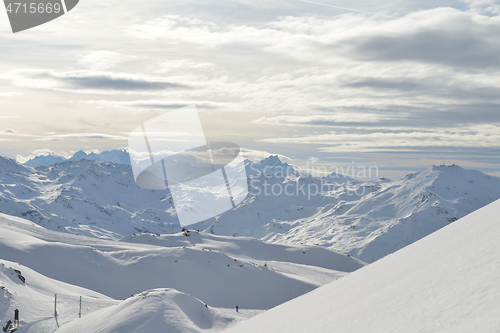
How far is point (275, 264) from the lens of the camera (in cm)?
9138

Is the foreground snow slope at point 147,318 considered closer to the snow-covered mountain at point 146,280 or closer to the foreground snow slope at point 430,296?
the snow-covered mountain at point 146,280

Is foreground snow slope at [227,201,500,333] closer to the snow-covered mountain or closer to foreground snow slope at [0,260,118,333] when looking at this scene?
the snow-covered mountain

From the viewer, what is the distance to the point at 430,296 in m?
6.71

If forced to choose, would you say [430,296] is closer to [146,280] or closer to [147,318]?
[147,318]

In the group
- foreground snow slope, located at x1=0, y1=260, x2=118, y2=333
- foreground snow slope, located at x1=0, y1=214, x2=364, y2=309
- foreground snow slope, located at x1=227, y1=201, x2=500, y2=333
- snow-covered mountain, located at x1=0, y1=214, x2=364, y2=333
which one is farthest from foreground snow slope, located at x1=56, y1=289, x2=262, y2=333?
foreground snow slope, located at x1=0, y1=214, x2=364, y2=309

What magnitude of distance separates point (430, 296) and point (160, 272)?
2797 inches

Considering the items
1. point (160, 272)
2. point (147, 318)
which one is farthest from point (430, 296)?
point (160, 272)

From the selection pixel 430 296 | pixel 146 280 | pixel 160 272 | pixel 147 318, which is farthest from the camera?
pixel 160 272

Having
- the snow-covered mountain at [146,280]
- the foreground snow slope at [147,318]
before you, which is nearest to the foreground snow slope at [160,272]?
the snow-covered mountain at [146,280]

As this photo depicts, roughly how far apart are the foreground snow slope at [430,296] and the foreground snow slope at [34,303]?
2772 centimetres

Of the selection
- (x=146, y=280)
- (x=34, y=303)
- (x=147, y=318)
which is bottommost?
(x=146, y=280)

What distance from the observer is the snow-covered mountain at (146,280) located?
29.7m

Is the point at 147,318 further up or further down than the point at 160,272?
further up

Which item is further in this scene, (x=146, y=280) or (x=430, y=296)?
(x=146, y=280)
